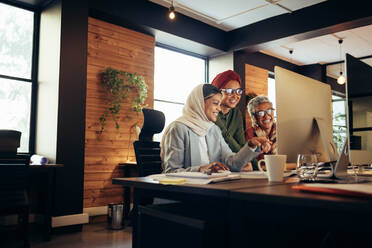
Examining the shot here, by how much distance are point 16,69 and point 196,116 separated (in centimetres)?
292

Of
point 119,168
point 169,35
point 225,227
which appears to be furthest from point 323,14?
point 225,227

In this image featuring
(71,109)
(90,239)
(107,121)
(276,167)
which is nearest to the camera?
(276,167)

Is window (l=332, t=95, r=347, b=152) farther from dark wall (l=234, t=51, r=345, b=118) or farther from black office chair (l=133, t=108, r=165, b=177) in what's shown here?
black office chair (l=133, t=108, r=165, b=177)

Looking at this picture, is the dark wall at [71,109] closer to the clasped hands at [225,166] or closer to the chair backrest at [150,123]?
the chair backrest at [150,123]

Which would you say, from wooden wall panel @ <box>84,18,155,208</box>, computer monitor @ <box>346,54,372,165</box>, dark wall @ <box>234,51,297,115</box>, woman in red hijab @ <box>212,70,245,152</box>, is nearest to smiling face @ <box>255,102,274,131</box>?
woman in red hijab @ <box>212,70,245,152</box>

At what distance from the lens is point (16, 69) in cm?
425

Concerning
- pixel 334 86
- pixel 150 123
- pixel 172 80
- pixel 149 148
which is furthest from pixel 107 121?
pixel 334 86

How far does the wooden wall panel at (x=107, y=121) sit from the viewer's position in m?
4.43

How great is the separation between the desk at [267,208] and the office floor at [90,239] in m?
2.12

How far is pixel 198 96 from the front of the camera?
2.47m

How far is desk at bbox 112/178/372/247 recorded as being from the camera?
81 centimetres

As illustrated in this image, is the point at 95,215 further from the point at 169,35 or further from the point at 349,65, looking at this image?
the point at 349,65

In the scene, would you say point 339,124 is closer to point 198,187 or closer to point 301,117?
point 301,117

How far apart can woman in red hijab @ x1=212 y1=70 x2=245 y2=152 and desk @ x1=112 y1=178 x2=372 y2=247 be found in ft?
5.78
